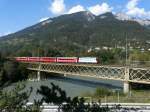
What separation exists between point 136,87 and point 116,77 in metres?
4.23

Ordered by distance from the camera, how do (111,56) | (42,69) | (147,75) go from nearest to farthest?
(147,75) < (42,69) < (111,56)

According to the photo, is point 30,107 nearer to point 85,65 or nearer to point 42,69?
point 85,65

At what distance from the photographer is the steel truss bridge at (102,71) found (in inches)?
2803

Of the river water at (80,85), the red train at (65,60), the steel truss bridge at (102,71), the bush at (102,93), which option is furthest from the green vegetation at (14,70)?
the bush at (102,93)

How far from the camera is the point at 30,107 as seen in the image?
1341 cm

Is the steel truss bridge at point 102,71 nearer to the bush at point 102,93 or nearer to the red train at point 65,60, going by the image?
the red train at point 65,60

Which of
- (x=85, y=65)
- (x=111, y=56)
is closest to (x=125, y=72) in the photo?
(x=85, y=65)

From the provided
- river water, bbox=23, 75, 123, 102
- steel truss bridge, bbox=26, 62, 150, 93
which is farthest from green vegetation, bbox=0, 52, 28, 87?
river water, bbox=23, 75, 123, 102

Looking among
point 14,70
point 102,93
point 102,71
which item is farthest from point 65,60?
point 102,93

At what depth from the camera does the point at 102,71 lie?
290 feet

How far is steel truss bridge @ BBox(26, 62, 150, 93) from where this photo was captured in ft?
234

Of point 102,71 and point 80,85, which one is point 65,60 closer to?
point 80,85

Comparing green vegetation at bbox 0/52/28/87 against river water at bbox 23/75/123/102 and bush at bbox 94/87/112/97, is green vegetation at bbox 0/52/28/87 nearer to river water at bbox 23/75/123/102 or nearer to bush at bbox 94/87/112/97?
river water at bbox 23/75/123/102

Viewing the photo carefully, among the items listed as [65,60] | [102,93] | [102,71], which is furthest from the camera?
[65,60]
